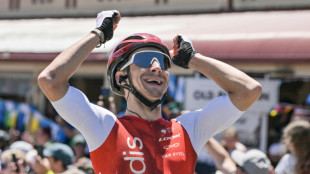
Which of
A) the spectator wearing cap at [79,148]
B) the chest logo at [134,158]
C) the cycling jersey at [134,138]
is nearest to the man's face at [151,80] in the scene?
the cycling jersey at [134,138]

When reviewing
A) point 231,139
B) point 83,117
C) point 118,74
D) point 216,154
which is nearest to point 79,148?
point 231,139

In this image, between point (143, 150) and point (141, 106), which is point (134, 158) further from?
point (141, 106)

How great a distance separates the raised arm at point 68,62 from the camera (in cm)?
276

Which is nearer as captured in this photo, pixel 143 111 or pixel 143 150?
pixel 143 150

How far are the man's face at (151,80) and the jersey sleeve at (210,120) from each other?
22 centimetres

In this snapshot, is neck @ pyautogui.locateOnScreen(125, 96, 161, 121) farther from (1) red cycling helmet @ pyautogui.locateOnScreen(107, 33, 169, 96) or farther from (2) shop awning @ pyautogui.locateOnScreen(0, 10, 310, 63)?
(2) shop awning @ pyautogui.locateOnScreen(0, 10, 310, 63)

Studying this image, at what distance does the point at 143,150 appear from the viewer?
2805 mm

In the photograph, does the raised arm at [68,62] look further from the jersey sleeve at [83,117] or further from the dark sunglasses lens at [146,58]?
the dark sunglasses lens at [146,58]

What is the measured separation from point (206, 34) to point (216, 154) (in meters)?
4.53

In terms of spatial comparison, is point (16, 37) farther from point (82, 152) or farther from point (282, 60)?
point (282, 60)

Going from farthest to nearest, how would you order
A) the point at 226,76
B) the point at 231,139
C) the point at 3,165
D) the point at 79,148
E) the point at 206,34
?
the point at 206,34 → the point at 79,148 → the point at 231,139 → the point at 3,165 → the point at 226,76

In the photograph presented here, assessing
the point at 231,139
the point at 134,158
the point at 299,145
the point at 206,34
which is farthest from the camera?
the point at 206,34

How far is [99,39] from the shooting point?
2963 mm

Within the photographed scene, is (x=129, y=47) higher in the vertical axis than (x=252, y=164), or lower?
higher
